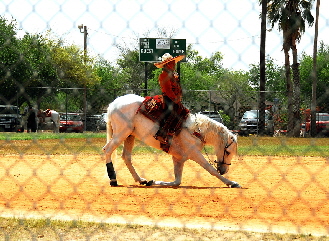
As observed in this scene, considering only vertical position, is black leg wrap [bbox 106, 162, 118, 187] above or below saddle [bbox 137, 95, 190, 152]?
below

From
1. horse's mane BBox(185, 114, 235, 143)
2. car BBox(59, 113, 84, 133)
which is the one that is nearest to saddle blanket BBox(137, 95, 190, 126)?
horse's mane BBox(185, 114, 235, 143)

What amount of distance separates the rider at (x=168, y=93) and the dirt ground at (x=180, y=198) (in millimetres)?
819

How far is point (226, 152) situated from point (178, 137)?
0.83 m

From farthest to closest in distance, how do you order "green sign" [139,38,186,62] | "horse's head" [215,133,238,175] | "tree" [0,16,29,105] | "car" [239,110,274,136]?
"car" [239,110,274,136] < "horse's head" [215,133,238,175] < "tree" [0,16,29,105] < "green sign" [139,38,186,62]

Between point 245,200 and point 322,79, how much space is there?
2611mm

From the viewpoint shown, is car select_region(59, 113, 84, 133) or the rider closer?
the rider

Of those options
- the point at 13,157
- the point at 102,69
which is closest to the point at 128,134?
the point at 102,69

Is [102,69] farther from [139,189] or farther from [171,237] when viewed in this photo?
[139,189]

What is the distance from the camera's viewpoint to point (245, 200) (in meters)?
7.02

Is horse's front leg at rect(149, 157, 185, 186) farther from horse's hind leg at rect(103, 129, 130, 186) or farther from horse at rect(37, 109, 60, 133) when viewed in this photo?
horse at rect(37, 109, 60, 133)

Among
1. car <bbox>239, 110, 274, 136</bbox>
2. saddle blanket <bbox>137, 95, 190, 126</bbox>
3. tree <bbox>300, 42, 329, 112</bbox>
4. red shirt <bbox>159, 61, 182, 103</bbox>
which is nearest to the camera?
tree <bbox>300, 42, 329, 112</bbox>

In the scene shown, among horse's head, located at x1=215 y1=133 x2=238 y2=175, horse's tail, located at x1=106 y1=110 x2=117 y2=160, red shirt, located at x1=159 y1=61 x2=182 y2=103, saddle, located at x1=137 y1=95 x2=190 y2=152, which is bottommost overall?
horse's head, located at x1=215 y1=133 x2=238 y2=175

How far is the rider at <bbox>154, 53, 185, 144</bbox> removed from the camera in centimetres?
766

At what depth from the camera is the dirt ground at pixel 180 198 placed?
571 cm
